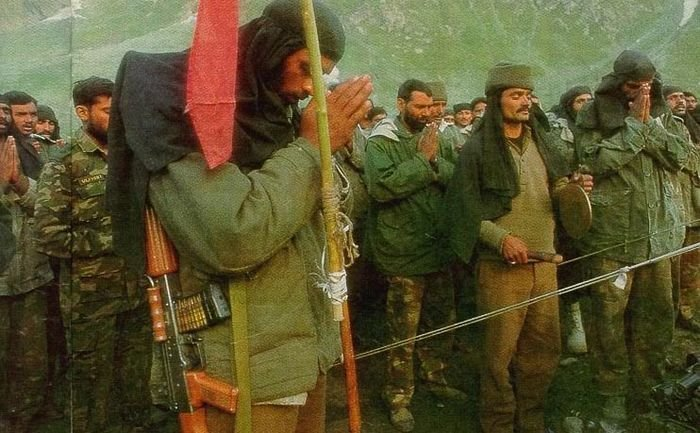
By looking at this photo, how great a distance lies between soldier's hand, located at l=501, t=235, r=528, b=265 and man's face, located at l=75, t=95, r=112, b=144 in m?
1.45

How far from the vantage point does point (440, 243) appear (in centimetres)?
277

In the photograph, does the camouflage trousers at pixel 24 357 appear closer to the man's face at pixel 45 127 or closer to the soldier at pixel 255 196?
the man's face at pixel 45 127

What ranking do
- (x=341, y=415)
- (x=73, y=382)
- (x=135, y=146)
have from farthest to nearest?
(x=341, y=415), (x=73, y=382), (x=135, y=146)

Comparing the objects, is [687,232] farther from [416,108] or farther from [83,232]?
[83,232]

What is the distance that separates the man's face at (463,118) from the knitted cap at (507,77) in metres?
0.11

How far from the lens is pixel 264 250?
1655 mm

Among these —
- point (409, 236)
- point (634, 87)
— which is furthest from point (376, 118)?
point (634, 87)

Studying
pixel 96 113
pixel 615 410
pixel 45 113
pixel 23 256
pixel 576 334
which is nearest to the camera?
pixel 96 113

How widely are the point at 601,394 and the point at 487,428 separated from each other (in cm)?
52

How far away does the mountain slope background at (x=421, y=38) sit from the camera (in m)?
2.18

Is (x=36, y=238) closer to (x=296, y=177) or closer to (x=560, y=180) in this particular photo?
(x=296, y=177)

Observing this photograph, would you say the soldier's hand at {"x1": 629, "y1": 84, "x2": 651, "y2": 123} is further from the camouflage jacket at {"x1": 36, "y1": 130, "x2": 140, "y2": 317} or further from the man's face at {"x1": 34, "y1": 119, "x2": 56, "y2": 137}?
the man's face at {"x1": 34, "y1": 119, "x2": 56, "y2": 137}

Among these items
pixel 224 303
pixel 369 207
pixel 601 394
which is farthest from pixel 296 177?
pixel 601 394

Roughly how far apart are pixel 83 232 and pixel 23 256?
326 millimetres
